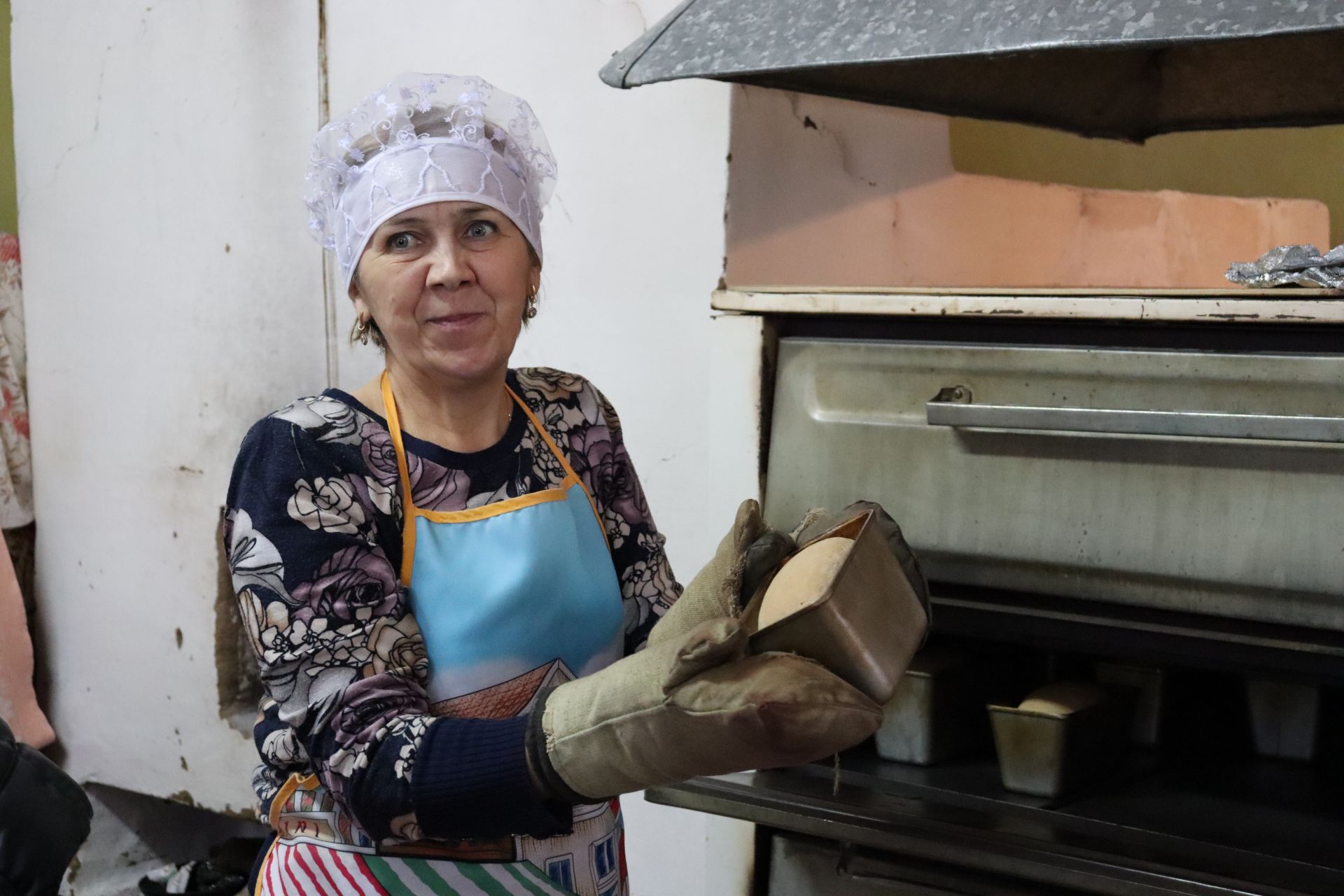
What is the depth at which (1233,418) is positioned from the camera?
1.24 meters

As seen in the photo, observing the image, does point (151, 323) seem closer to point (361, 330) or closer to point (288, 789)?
point (361, 330)

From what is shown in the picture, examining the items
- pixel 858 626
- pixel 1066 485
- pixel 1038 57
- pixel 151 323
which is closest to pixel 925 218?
pixel 1038 57

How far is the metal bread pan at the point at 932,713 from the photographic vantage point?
1.47 metres

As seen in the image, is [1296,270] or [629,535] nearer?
[1296,270]

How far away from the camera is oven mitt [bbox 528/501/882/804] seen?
34.6 inches

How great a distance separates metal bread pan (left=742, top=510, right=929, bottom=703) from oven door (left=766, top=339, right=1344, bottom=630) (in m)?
0.41

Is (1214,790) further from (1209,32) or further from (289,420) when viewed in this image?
(289,420)

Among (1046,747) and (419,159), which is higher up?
(419,159)

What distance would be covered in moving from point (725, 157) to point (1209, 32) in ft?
2.79

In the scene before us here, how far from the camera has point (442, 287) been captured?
1180mm

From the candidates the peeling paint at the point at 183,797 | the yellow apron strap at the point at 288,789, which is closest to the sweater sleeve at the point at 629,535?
the yellow apron strap at the point at 288,789

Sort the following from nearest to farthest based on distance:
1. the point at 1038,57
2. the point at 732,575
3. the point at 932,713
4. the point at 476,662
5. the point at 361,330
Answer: the point at 732,575
the point at 476,662
the point at 361,330
the point at 932,713
the point at 1038,57

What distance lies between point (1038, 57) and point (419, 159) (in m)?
0.88

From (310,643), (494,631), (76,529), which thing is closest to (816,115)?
(494,631)
